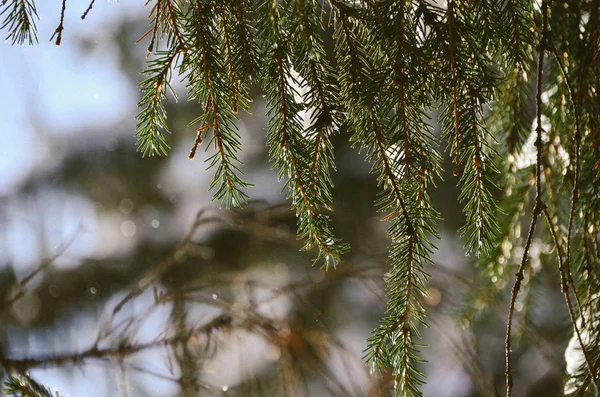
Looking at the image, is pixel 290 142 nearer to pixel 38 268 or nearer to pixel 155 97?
pixel 155 97

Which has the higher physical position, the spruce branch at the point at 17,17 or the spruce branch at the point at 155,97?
the spruce branch at the point at 17,17

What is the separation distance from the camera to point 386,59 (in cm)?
57

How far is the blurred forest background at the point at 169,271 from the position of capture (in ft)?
5.11

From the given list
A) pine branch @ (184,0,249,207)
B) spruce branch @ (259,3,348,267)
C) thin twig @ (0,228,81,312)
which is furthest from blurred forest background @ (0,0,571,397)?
pine branch @ (184,0,249,207)

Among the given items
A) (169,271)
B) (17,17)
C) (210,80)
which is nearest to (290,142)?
(210,80)

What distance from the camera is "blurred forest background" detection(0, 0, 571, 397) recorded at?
1.56 meters

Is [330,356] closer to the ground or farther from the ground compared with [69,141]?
closer to the ground

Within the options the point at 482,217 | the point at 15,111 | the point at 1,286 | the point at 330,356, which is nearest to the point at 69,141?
the point at 15,111

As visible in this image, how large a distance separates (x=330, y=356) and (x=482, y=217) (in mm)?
1186

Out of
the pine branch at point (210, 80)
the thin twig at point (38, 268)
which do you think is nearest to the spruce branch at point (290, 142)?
the pine branch at point (210, 80)

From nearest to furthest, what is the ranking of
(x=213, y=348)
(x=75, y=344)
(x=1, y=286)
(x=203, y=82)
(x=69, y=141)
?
(x=203, y=82) → (x=213, y=348) → (x=75, y=344) → (x=1, y=286) → (x=69, y=141)

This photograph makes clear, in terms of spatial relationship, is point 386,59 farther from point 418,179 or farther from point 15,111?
point 15,111

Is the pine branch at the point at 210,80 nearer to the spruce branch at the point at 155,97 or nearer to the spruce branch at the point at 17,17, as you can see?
the spruce branch at the point at 155,97

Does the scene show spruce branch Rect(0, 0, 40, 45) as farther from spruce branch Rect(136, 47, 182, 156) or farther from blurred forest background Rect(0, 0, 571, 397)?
blurred forest background Rect(0, 0, 571, 397)
